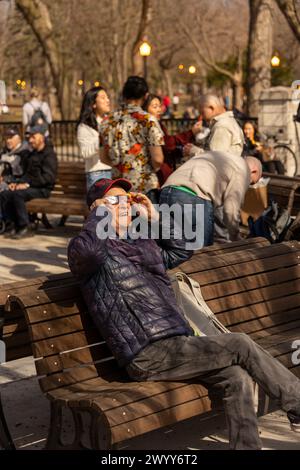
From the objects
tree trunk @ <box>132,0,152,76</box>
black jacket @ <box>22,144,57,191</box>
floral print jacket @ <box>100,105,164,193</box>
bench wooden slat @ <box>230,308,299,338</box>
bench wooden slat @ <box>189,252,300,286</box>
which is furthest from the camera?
tree trunk @ <box>132,0,152,76</box>

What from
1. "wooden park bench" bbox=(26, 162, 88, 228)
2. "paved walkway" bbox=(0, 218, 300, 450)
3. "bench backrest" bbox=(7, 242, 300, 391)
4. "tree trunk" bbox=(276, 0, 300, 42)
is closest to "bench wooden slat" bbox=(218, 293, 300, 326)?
"bench backrest" bbox=(7, 242, 300, 391)

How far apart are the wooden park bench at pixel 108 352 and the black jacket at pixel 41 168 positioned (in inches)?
258

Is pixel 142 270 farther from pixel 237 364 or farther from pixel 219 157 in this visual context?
pixel 219 157

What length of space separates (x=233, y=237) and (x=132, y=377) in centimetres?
240

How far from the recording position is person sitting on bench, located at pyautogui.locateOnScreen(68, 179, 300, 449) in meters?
4.73

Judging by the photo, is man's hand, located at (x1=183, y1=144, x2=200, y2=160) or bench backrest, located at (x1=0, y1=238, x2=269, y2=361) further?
man's hand, located at (x1=183, y1=144, x2=200, y2=160)

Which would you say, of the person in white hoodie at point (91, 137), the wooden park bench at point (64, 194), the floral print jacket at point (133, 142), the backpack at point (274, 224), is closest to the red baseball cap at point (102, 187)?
the floral print jacket at point (133, 142)

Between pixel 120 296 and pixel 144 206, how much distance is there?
76 cm

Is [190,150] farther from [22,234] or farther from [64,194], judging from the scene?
[64,194]

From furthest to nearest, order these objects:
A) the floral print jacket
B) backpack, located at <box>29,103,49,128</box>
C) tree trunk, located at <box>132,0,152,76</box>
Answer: tree trunk, located at <box>132,0,152,76</box>
backpack, located at <box>29,103,49,128</box>
the floral print jacket

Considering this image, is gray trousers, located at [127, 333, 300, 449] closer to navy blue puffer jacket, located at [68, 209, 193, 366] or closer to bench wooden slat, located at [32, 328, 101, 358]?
navy blue puffer jacket, located at [68, 209, 193, 366]

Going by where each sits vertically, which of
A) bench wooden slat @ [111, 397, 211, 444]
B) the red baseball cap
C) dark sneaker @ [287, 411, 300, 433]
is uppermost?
the red baseball cap

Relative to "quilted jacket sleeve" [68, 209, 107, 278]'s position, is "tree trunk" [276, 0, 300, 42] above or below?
above

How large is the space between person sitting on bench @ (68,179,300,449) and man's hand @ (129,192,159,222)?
1.30 ft
